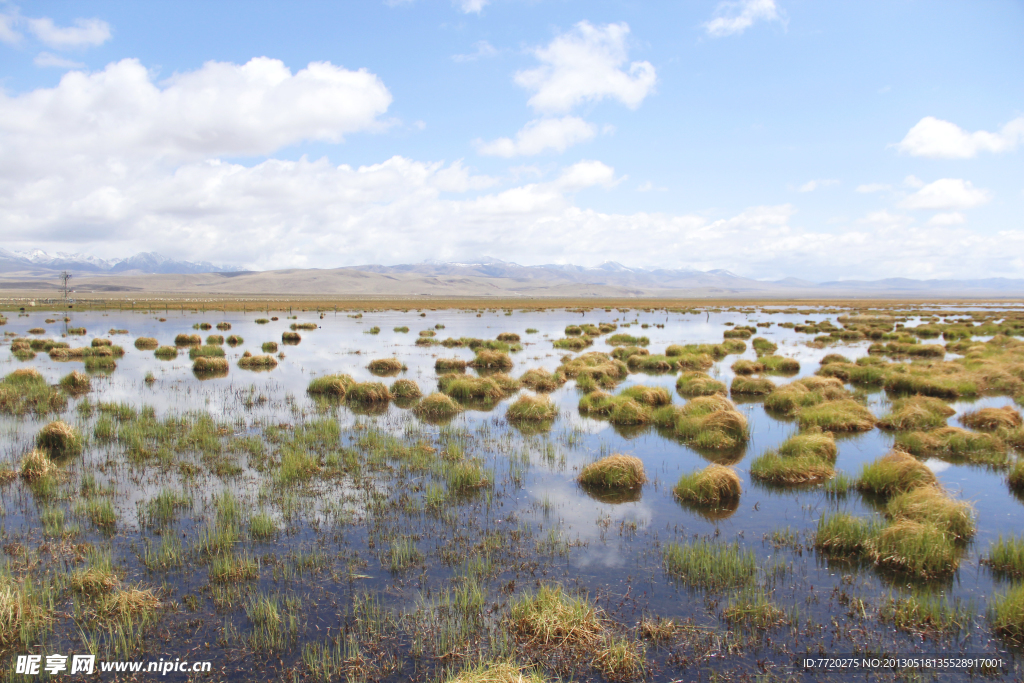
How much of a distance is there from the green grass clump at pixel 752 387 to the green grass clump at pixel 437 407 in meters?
13.9

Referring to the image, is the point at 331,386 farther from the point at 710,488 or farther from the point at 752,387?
the point at 752,387

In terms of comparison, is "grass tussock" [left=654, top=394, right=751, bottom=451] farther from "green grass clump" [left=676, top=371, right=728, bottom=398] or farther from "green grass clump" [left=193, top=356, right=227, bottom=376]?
"green grass clump" [left=193, top=356, right=227, bottom=376]

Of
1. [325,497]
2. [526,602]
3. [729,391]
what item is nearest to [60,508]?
[325,497]

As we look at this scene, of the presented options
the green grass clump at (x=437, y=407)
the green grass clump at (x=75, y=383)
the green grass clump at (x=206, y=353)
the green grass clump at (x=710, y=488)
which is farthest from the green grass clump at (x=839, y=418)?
the green grass clump at (x=206, y=353)

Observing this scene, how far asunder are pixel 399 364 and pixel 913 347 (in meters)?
36.9

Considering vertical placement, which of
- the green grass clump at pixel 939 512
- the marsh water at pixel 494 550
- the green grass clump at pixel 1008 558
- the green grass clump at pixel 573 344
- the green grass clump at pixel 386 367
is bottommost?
the marsh water at pixel 494 550

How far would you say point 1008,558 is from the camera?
925cm

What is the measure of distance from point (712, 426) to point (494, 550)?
10.5 meters

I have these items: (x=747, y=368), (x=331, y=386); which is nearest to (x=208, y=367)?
(x=331, y=386)

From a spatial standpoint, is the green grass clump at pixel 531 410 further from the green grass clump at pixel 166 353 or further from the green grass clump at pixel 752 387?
the green grass clump at pixel 166 353

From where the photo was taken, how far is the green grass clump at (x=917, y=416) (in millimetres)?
18578

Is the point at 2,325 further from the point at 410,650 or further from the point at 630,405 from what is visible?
the point at 410,650

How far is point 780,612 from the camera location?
7898 millimetres

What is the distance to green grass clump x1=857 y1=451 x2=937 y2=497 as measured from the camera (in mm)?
12508
